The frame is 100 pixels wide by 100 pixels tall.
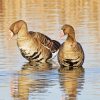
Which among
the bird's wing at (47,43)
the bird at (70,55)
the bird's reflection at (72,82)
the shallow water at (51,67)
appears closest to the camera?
the bird's reflection at (72,82)

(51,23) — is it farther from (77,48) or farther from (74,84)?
(74,84)

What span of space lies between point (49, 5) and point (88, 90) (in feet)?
57.6

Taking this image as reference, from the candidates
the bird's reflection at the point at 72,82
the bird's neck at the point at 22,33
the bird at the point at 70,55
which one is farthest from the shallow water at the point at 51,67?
the bird's neck at the point at 22,33

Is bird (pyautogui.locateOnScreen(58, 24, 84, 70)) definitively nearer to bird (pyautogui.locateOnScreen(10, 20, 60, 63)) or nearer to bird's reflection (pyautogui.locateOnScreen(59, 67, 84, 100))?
bird's reflection (pyautogui.locateOnScreen(59, 67, 84, 100))

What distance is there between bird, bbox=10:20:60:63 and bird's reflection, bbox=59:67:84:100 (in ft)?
4.67

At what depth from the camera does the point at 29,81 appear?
599 inches

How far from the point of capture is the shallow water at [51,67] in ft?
46.0

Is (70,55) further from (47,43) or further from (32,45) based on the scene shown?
(47,43)

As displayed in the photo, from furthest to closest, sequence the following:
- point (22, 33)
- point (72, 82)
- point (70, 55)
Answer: point (22, 33) → point (70, 55) → point (72, 82)

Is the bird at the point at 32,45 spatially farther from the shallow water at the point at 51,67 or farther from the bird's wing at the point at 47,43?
the shallow water at the point at 51,67

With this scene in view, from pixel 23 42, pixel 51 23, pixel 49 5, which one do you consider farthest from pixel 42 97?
pixel 49 5

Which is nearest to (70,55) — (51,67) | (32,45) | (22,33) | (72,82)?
(51,67)

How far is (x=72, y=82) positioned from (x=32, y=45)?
3.14 metres

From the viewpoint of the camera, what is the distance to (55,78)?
15.6 meters
